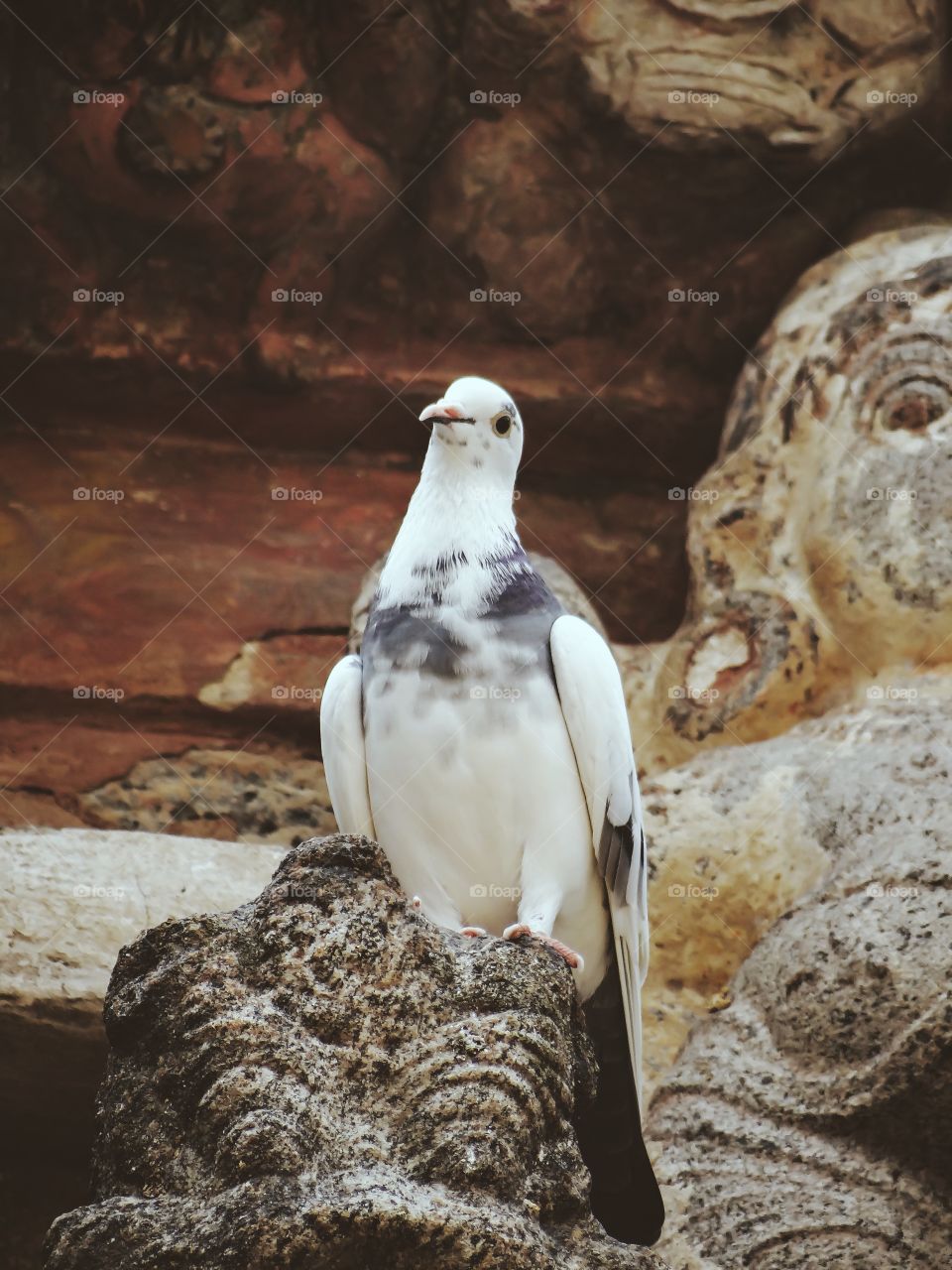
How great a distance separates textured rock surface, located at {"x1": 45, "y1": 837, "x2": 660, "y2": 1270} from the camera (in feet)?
7.63

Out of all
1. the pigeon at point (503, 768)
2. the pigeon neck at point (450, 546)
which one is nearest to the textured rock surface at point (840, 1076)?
the pigeon at point (503, 768)

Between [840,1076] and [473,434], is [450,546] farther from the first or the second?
[840,1076]

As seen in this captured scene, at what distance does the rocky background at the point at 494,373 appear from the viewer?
5.66 m

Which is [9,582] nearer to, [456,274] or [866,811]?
[456,274]

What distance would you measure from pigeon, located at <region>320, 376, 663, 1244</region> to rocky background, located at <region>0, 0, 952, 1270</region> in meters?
1.24

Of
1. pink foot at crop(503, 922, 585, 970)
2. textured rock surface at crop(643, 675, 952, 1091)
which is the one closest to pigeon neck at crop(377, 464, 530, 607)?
pink foot at crop(503, 922, 585, 970)

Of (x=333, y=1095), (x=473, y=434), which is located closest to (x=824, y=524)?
(x=473, y=434)

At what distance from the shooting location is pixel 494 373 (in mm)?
6672

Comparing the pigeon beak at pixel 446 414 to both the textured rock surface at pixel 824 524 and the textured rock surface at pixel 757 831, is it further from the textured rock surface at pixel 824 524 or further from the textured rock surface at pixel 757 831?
the textured rock surface at pixel 824 524

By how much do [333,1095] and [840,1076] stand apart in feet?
6.34

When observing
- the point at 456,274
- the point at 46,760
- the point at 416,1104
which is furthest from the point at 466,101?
the point at 416,1104

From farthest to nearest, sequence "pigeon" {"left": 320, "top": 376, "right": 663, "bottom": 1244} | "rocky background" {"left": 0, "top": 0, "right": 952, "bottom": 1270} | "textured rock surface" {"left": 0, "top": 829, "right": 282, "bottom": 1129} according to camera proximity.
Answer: "rocky background" {"left": 0, "top": 0, "right": 952, "bottom": 1270} → "textured rock surface" {"left": 0, "top": 829, "right": 282, "bottom": 1129} → "pigeon" {"left": 320, "top": 376, "right": 663, "bottom": 1244}

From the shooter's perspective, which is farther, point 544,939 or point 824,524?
point 824,524

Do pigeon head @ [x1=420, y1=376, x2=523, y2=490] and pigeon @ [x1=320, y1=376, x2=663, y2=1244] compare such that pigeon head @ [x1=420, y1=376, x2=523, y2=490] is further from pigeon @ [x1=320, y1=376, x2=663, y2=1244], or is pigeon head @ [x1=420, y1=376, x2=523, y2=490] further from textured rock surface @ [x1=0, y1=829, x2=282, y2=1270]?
textured rock surface @ [x1=0, y1=829, x2=282, y2=1270]
